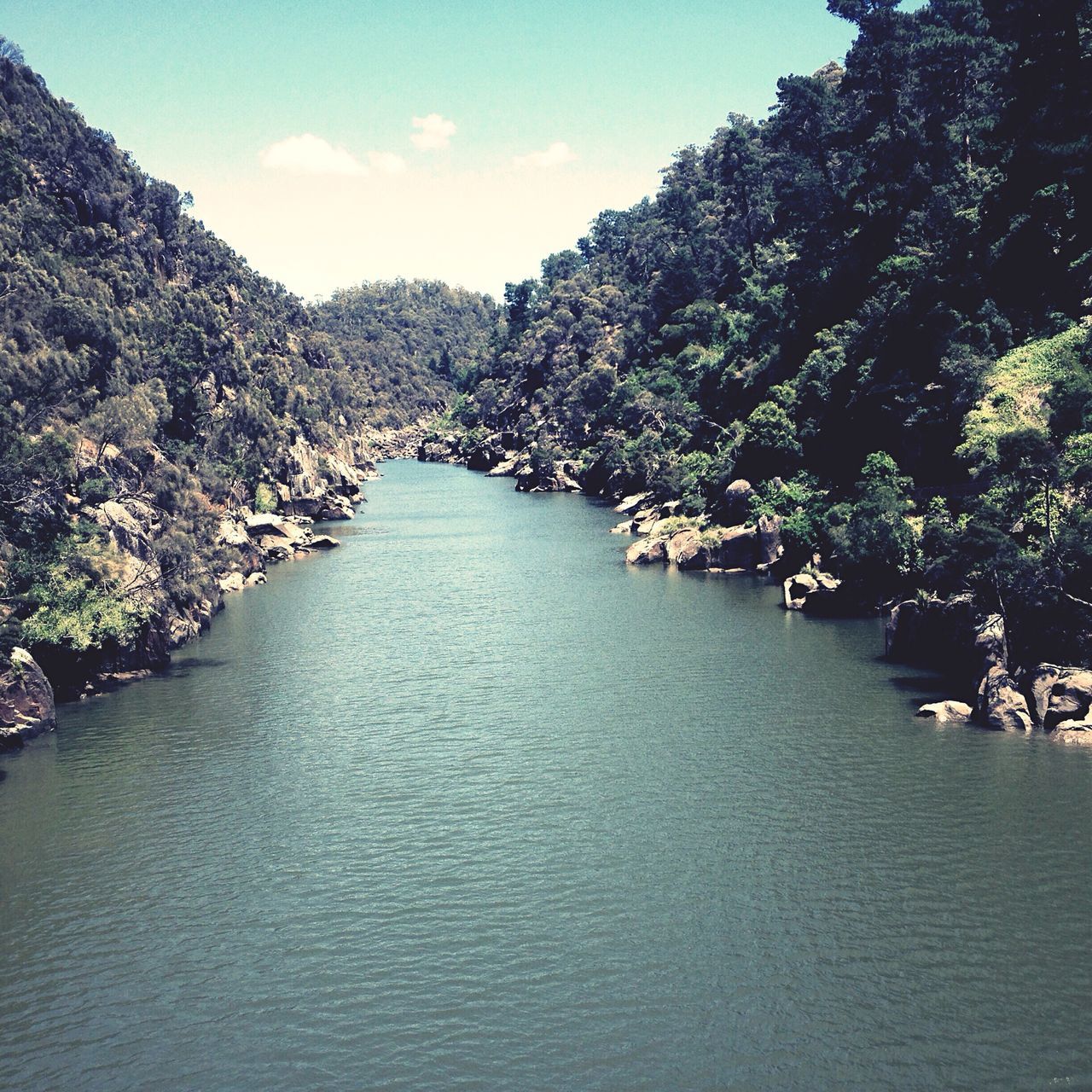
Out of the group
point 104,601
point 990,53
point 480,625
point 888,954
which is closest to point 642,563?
point 480,625

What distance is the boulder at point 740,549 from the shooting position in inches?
3676

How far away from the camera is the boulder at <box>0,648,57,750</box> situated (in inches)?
2063

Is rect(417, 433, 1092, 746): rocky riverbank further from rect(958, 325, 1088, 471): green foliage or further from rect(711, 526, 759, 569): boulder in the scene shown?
rect(958, 325, 1088, 471): green foliage

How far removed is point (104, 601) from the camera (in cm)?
6003

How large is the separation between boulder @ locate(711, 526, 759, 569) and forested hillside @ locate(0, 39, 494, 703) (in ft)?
139

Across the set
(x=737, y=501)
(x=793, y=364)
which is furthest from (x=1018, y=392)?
(x=793, y=364)

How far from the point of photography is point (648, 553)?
99.7 meters

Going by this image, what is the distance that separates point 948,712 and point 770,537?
1616 inches

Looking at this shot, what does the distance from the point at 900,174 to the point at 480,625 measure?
61.3 metres

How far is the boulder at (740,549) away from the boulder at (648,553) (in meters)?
6.55

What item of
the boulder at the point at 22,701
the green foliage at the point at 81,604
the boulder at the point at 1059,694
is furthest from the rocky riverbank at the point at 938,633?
the boulder at the point at 22,701

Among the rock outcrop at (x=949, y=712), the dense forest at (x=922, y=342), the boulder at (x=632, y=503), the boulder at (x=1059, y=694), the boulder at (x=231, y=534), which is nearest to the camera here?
the boulder at (x=1059, y=694)

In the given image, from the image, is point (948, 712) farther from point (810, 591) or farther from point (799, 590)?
point (799, 590)

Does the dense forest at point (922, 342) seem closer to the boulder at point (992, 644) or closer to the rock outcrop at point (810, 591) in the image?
the boulder at point (992, 644)
